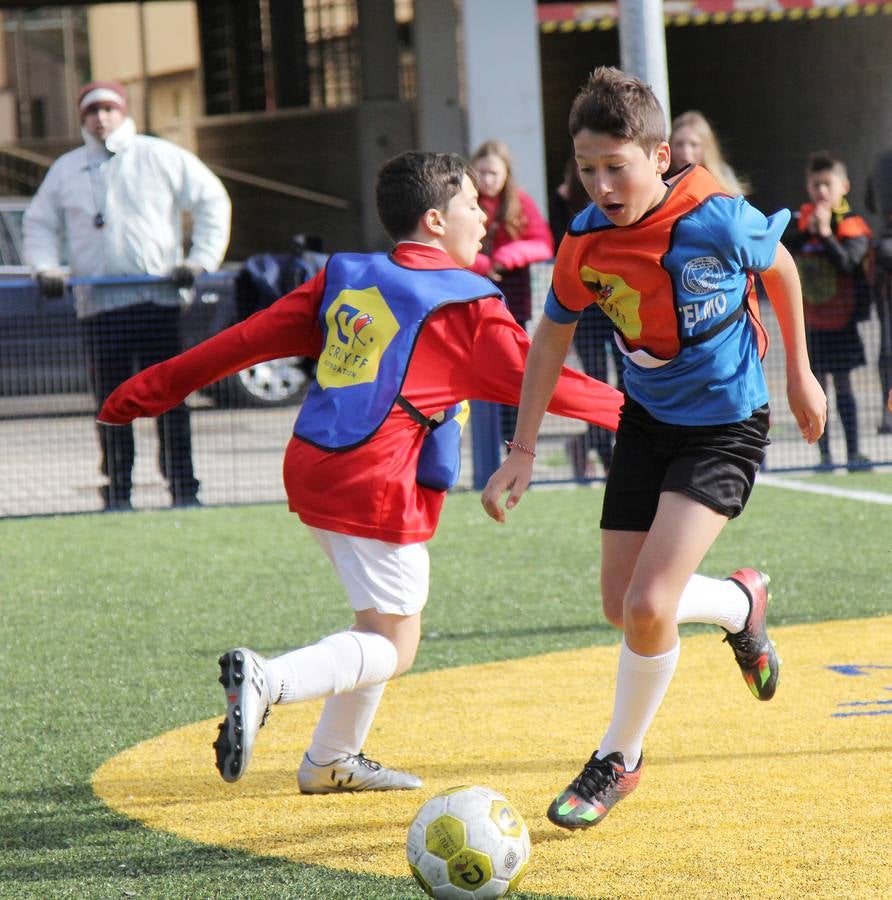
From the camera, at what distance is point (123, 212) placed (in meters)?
9.39

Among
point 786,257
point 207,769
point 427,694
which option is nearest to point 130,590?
point 427,694

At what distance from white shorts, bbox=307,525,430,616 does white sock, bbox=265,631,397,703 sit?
0.29 feet

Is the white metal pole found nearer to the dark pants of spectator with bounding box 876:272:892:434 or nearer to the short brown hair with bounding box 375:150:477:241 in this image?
the dark pants of spectator with bounding box 876:272:892:434

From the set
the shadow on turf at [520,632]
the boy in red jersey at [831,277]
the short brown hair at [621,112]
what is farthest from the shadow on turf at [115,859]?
the boy in red jersey at [831,277]

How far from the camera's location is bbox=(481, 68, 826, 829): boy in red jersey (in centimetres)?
385

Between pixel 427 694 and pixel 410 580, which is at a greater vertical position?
pixel 410 580

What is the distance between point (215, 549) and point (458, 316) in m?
4.57

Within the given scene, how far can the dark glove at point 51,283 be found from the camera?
9250 millimetres

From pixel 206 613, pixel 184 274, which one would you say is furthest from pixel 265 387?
pixel 206 613

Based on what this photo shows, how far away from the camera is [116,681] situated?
226 inches

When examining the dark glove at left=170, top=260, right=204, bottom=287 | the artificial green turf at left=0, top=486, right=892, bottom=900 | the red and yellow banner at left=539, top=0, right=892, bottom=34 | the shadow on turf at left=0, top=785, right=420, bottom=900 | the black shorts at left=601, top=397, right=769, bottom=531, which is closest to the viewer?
the shadow on turf at left=0, top=785, right=420, bottom=900

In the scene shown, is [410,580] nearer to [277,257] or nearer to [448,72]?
[277,257]

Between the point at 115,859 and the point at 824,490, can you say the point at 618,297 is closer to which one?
the point at 115,859

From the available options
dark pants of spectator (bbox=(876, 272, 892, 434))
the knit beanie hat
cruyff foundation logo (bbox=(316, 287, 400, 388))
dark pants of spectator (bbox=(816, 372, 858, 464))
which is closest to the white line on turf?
dark pants of spectator (bbox=(816, 372, 858, 464))
